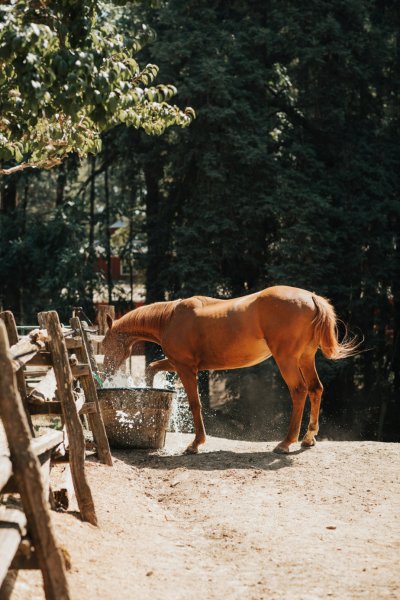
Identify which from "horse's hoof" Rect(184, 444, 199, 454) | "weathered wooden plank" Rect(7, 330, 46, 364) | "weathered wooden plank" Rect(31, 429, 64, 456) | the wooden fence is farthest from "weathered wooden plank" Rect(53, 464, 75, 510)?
"horse's hoof" Rect(184, 444, 199, 454)

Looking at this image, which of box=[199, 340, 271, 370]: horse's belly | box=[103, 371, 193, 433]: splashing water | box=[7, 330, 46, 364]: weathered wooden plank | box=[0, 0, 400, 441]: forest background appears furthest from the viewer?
box=[0, 0, 400, 441]: forest background

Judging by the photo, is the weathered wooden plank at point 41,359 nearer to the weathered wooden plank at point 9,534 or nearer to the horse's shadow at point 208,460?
the weathered wooden plank at point 9,534

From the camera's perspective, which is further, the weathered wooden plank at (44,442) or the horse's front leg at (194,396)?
the horse's front leg at (194,396)

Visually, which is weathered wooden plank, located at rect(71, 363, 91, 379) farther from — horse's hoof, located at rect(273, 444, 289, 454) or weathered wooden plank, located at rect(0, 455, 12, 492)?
weathered wooden plank, located at rect(0, 455, 12, 492)

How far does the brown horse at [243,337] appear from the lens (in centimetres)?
1001

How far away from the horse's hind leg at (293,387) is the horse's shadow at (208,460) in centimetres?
18

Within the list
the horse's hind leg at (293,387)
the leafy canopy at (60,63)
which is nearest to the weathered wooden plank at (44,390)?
the leafy canopy at (60,63)

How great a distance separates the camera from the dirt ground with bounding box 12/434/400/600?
5.14 m

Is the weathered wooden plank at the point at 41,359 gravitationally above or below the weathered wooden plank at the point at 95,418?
above

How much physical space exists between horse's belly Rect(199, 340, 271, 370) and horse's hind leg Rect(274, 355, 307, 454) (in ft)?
1.21

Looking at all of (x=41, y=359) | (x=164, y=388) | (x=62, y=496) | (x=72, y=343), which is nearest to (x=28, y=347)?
(x=41, y=359)

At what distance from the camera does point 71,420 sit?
20.3 feet

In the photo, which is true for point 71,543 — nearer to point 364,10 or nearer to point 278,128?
point 278,128

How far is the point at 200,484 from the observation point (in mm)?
8305
